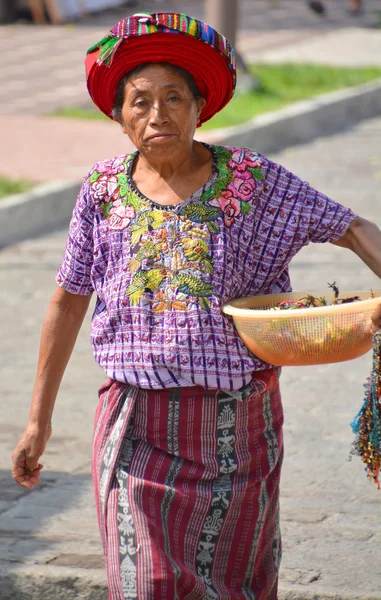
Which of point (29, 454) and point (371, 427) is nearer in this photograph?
point (371, 427)

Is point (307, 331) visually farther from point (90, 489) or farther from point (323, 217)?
point (90, 489)

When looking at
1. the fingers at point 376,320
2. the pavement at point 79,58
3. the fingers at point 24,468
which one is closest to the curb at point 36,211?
the pavement at point 79,58

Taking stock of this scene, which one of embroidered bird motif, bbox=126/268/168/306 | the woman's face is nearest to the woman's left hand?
embroidered bird motif, bbox=126/268/168/306

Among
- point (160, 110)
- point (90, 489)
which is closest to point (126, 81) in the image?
point (160, 110)

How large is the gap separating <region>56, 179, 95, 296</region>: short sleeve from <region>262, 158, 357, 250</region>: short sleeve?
46 cm

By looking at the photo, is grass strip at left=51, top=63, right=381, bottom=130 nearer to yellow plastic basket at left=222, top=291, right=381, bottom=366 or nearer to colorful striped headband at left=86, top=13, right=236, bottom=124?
colorful striped headband at left=86, top=13, right=236, bottom=124

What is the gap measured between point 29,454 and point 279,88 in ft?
37.9

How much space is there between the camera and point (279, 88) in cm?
1409

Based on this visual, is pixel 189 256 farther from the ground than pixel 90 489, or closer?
farther from the ground

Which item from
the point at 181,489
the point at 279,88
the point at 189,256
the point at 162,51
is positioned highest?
the point at 279,88

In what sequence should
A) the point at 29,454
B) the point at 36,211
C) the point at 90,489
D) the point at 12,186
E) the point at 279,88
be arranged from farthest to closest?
the point at 279,88
the point at 12,186
the point at 36,211
the point at 90,489
the point at 29,454

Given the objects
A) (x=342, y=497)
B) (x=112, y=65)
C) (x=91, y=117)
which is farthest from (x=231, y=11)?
(x=112, y=65)

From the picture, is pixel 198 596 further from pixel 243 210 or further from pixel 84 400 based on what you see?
pixel 84 400

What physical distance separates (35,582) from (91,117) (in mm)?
9142
